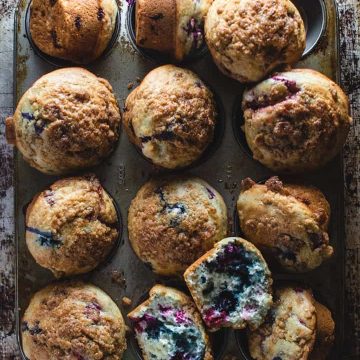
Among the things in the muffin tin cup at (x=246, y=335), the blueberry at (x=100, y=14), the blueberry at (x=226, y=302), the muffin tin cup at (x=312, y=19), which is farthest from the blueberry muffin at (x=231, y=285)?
the blueberry at (x=100, y=14)

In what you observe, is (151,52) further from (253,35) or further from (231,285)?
(231,285)

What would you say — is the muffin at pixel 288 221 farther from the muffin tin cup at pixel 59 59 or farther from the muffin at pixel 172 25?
the muffin tin cup at pixel 59 59

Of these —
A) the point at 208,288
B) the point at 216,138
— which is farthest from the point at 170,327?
the point at 216,138

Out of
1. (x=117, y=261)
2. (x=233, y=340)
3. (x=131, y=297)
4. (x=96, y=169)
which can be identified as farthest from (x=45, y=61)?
(x=233, y=340)

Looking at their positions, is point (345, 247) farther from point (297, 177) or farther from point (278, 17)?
point (278, 17)

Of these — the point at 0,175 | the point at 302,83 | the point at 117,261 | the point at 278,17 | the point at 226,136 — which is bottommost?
the point at 117,261

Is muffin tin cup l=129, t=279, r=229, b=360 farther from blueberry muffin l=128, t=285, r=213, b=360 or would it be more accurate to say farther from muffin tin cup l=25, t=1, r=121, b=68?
muffin tin cup l=25, t=1, r=121, b=68

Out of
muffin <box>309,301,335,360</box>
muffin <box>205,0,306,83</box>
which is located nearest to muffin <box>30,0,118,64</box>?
muffin <box>205,0,306,83</box>
